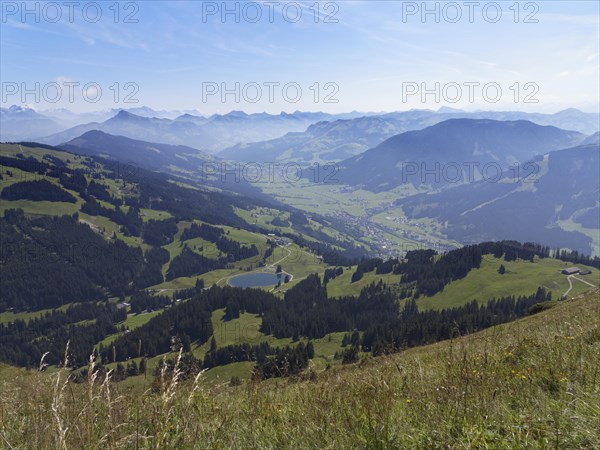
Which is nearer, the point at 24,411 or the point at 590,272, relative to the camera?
the point at 24,411

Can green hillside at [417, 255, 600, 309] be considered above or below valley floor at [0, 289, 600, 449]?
below

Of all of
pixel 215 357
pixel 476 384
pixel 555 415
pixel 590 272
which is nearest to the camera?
pixel 555 415

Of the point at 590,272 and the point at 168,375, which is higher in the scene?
the point at 168,375

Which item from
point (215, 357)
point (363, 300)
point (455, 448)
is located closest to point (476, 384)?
point (455, 448)

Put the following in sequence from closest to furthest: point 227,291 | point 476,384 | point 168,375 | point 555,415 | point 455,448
Result: point 455,448 < point 555,415 < point 476,384 < point 168,375 < point 227,291

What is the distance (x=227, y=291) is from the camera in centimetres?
18412

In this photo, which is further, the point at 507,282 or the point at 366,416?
the point at 507,282

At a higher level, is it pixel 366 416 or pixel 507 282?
pixel 366 416

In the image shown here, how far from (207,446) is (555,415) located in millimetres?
3943

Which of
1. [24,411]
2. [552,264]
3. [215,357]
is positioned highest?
[24,411]

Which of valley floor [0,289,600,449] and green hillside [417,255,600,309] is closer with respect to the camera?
valley floor [0,289,600,449]

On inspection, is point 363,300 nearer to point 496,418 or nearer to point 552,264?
point 552,264

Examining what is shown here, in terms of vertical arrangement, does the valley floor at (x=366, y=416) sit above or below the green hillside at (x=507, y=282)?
above

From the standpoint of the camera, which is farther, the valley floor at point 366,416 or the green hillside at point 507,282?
the green hillside at point 507,282
